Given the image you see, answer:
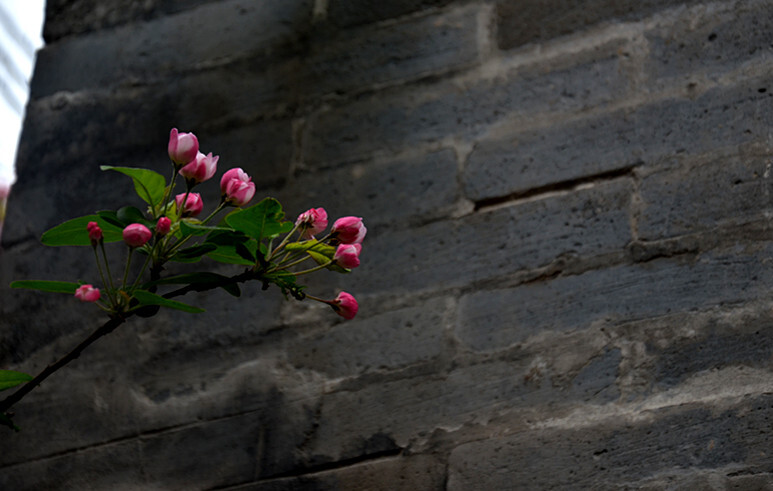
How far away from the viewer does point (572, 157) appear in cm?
175

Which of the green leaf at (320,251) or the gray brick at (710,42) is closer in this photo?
the green leaf at (320,251)

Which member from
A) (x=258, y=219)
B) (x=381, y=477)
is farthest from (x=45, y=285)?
(x=381, y=477)

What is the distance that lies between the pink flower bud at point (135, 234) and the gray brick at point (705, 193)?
0.89 m

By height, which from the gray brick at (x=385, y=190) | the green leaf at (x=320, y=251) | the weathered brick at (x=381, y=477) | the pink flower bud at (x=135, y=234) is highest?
the pink flower bud at (x=135, y=234)

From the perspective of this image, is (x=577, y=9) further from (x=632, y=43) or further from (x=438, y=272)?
(x=438, y=272)

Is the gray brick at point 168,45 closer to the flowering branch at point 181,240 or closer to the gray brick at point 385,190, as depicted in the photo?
the gray brick at point 385,190

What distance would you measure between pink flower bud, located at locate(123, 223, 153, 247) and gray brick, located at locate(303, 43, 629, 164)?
89 centimetres

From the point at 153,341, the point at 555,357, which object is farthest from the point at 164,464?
the point at 555,357

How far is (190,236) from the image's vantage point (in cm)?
111

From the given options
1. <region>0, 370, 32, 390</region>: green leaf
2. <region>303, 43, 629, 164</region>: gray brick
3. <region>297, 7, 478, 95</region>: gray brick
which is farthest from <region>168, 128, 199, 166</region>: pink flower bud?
<region>297, 7, 478, 95</region>: gray brick

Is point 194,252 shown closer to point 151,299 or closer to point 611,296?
point 151,299

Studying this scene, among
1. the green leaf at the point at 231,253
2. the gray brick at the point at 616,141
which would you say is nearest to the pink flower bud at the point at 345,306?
the green leaf at the point at 231,253

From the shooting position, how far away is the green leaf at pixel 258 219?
1107mm

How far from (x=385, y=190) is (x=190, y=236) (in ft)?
2.61
